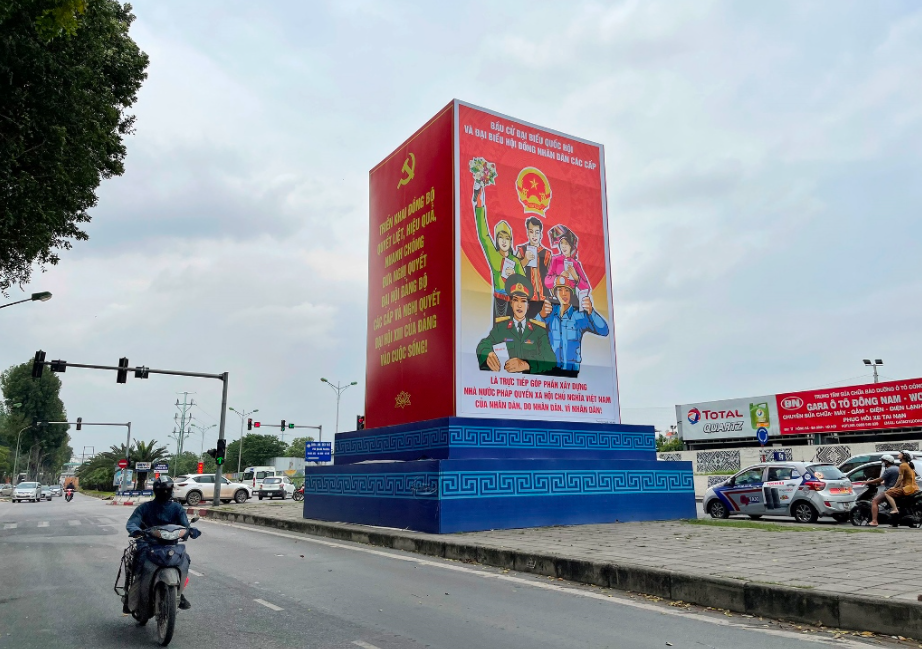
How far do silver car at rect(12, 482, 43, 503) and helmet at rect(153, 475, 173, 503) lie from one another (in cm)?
5393

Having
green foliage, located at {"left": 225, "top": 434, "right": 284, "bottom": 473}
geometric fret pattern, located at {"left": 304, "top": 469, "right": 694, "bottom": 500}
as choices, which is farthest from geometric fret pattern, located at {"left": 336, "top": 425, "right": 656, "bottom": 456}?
green foliage, located at {"left": 225, "top": 434, "right": 284, "bottom": 473}

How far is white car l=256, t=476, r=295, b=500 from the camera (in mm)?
40344

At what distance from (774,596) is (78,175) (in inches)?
551

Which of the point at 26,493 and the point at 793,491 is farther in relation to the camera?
the point at 26,493

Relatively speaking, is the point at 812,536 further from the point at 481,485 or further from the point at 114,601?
the point at 114,601

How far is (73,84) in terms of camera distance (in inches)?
470

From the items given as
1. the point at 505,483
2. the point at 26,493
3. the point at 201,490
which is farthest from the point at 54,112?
the point at 26,493

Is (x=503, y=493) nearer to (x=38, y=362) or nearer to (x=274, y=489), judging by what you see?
(x=38, y=362)

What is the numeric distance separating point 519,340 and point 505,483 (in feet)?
11.5

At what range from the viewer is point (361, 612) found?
6.73m

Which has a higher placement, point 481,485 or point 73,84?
point 73,84

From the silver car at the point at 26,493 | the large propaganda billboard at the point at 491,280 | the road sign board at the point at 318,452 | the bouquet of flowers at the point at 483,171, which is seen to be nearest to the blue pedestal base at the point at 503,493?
the large propaganda billboard at the point at 491,280

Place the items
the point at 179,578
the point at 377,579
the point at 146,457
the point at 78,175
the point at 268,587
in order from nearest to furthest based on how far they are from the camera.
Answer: the point at 179,578 → the point at 268,587 → the point at 377,579 → the point at 78,175 → the point at 146,457

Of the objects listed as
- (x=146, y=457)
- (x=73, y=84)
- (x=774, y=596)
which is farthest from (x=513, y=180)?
(x=146, y=457)
